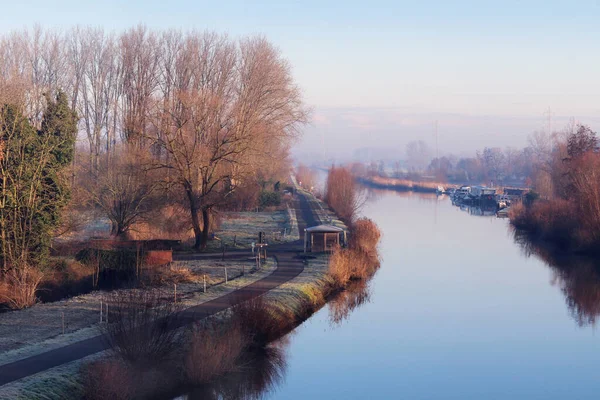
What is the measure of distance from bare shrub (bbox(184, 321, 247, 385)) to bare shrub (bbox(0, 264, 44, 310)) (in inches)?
282

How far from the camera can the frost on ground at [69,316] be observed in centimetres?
1680

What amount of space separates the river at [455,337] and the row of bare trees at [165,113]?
9.97m

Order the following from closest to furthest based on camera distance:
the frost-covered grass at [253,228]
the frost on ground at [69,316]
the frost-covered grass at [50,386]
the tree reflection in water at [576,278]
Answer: the frost-covered grass at [50,386]
the frost on ground at [69,316]
the tree reflection in water at [576,278]
the frost-covered grass at [253,228]

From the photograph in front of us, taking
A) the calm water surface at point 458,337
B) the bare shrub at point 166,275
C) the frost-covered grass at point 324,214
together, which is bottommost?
the calm water surface at point 458,337

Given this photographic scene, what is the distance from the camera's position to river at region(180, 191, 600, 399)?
57.7ft

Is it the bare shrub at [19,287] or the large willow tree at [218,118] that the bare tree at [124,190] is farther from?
the bare shrub at [19,287]

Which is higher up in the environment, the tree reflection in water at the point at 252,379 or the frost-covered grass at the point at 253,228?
the frost-covered grass at the point at 253,228

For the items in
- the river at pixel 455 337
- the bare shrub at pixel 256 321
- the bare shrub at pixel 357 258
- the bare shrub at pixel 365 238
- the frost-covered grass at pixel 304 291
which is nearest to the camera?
the river at pixel 455 337

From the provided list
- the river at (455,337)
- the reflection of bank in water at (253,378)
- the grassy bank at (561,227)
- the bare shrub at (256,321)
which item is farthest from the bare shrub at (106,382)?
the grassy bank at (561,227)

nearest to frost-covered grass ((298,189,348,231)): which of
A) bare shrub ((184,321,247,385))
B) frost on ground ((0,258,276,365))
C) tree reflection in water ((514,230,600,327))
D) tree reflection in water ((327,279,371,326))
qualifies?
tree reflection in water ((514,230,600,327))

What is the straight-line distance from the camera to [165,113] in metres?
33.9

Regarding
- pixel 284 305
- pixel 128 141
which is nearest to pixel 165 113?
pixel 128 141

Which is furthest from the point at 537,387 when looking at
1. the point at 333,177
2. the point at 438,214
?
the point at 438,214

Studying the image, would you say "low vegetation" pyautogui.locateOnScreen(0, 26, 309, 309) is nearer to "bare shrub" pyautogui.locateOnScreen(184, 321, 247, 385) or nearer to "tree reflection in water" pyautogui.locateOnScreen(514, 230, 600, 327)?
"bare shrub" pyautogui.locateOnScreen(184, 321, 247, 385)
